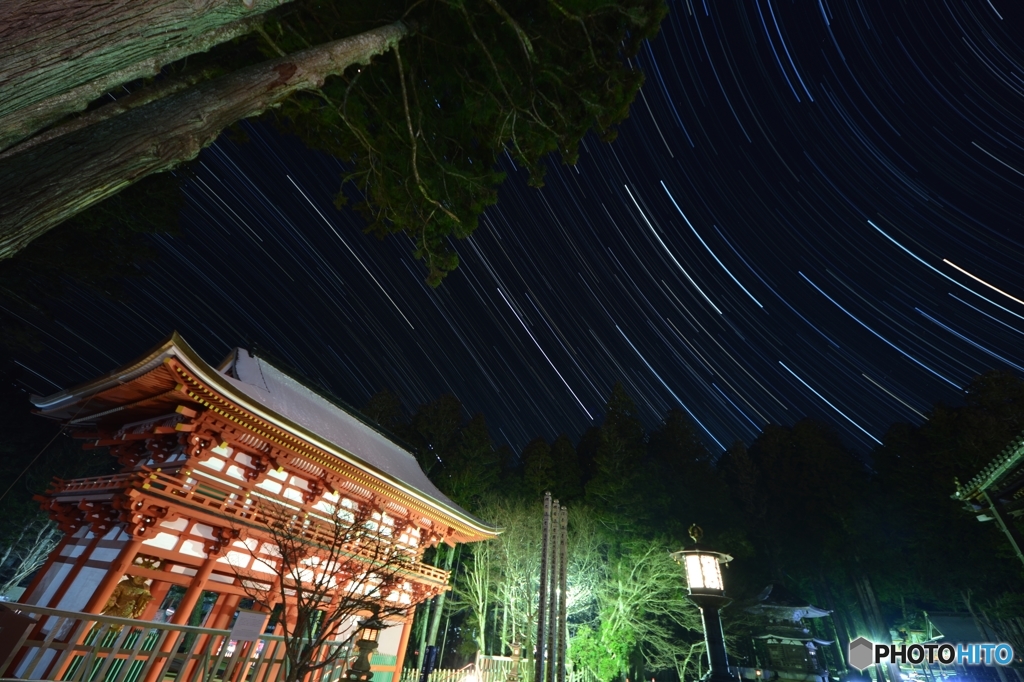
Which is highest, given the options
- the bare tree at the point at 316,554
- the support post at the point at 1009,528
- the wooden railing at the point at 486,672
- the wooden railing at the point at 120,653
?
the support post at the point at 1009,528

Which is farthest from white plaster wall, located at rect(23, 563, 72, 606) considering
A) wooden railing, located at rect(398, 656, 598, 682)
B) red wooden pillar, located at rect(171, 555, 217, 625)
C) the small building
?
the small building

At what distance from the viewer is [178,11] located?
3.29m

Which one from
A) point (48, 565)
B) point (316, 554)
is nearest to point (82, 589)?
point (48, 565)

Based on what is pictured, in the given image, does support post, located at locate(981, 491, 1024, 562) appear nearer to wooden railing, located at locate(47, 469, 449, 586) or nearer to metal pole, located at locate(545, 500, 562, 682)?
metal pole, located at locate(545, 500, 562, 682)

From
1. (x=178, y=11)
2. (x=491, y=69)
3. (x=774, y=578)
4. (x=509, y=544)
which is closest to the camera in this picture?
(x=178, y=11)

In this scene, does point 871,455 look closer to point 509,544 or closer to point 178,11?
point 509,544

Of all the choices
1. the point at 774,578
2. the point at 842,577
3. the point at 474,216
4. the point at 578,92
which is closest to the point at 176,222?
the point at 474,216

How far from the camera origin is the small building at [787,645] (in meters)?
17.1

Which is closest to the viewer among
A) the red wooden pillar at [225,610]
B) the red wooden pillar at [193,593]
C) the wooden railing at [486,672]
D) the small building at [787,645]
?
the red wooden pillar at [193,593]

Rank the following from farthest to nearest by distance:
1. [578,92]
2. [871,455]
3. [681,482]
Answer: [871,455], [681,482], [578,92]

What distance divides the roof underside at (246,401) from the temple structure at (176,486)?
3cm

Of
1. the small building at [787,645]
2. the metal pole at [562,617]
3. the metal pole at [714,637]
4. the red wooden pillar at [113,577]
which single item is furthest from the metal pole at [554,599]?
the small building at [787,645]

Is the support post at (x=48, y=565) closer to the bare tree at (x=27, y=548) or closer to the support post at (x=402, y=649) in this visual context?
the support post at (x=402, y=649)

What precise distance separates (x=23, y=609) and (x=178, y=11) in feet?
21.1
